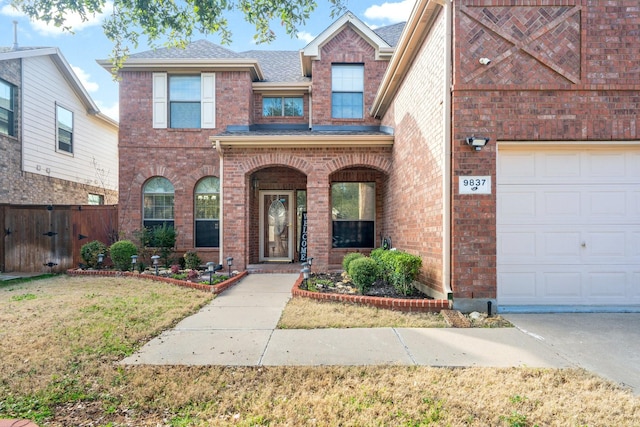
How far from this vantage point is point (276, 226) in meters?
11.4

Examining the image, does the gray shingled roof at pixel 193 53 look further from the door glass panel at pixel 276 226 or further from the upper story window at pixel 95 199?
the upper story window at pixel 95 199

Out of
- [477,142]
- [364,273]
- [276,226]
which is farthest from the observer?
[276,226]

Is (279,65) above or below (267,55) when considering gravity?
below

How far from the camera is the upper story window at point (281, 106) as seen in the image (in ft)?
37.9

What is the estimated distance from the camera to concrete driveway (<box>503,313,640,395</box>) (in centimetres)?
344

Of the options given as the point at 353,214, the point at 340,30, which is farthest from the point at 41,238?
the point at 340,30

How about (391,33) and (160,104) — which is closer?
(160,104)

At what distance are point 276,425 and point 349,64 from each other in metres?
10.8

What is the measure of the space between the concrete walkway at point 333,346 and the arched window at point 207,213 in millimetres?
5495

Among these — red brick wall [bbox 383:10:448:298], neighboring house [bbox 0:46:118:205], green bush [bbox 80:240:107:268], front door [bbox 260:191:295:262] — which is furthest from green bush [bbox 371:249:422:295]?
neighboring house [bbox 0:46:118:205]

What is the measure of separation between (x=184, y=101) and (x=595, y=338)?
1124cm

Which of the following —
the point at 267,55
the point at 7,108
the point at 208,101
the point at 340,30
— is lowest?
the point at 7,108

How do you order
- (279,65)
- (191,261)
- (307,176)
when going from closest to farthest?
(307,176) → (191,261) → (279,65)

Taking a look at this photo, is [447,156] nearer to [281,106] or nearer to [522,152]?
[522,152]
